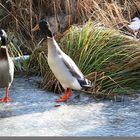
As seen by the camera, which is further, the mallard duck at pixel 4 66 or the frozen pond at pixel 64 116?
the mallard duck at pixel 4 66

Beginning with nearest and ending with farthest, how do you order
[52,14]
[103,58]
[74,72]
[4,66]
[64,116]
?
[64,116] → [4,66] → [74,72] → [103,58] → [52,14]

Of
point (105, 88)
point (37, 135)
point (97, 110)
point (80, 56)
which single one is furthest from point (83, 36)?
point (37, 135)

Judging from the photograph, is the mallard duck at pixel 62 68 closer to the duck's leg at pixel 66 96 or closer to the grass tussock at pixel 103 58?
the duck's leg at pixel 66 96

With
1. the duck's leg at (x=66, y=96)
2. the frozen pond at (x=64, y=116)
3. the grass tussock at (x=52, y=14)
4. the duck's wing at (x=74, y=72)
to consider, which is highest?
the grass tussock at (x=52, y=14)

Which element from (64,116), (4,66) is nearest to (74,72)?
(64,116)

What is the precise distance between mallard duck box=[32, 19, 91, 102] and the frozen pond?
0.64ft

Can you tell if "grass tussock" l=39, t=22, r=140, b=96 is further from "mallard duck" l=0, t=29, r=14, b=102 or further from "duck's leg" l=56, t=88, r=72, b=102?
"mallard duck" l=0, t=29, r=14, b=102

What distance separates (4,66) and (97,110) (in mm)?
989

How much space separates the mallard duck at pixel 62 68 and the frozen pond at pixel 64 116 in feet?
0.64

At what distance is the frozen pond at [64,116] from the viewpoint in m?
4.30

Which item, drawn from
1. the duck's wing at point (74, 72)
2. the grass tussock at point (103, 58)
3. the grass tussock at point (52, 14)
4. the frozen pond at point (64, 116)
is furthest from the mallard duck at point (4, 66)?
the grass tussock at point (52, 14)

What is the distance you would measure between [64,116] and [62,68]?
541mm

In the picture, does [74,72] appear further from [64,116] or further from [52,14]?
[52,14]

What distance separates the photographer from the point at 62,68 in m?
5.02
